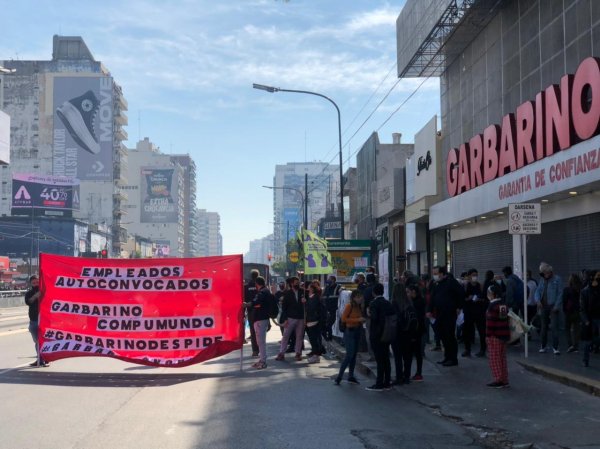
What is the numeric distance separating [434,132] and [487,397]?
21.0 metres

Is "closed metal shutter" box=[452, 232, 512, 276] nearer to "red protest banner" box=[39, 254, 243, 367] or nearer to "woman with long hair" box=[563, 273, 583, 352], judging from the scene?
"woman with long hair" box=[563, 273, 583, 352]

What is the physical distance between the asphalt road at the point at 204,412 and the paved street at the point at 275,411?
0.6 inches

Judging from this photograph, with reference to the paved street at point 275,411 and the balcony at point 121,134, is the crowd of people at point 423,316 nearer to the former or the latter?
the paved street at point 275,411

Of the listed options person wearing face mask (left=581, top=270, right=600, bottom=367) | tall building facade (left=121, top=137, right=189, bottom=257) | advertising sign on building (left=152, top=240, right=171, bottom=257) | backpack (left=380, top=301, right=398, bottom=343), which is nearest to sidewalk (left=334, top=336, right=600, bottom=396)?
person wearing face mask (left=581, top=270, right=600, bottom=367)

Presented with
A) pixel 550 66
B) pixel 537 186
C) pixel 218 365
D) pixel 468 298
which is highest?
pixel 550 66

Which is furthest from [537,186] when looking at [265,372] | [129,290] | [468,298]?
[129,290]

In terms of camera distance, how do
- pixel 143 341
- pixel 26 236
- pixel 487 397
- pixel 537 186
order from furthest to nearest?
1. pixel 26 236
2. pixel 537 186
3. pixel 143 341
4. pixel 487 397

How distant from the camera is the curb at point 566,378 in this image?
33.6 ft

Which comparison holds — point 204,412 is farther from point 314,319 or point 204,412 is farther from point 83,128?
point 83,128

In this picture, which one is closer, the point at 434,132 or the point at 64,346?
the point at 64,346

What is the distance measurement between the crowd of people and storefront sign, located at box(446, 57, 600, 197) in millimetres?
2779

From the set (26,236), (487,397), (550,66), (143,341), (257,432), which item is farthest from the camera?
(26,236)

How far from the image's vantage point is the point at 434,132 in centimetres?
3012

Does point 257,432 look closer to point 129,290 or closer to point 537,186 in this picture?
point 129,290
